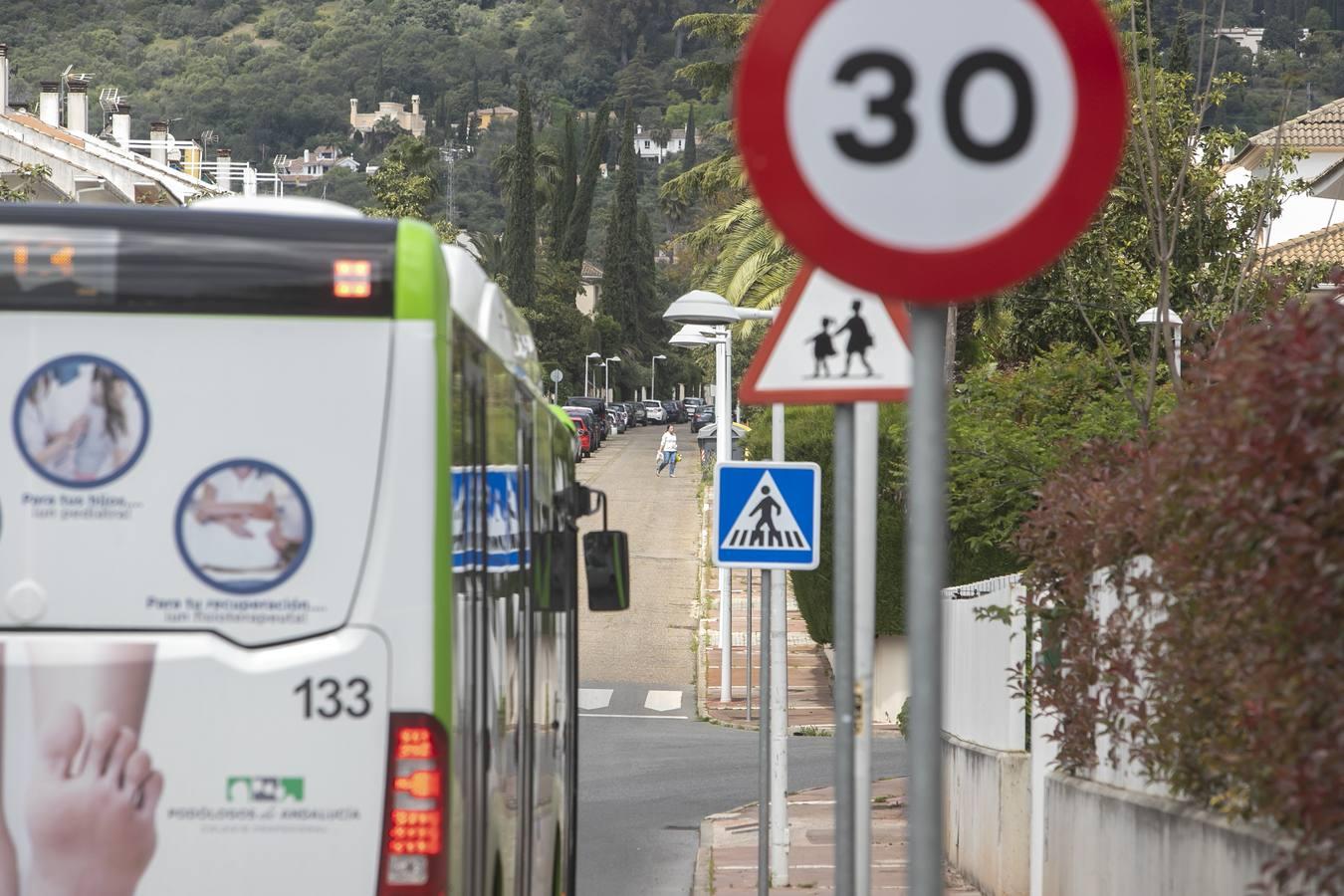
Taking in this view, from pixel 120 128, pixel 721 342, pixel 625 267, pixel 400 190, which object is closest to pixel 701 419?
pixel 400 190

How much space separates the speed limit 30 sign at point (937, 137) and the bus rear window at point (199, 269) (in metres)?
2.11

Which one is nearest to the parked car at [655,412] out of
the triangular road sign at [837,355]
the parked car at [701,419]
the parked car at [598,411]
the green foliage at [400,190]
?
the parked car at [701,419]

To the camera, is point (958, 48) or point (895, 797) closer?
point (958, 48)

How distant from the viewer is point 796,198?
3.31 metres

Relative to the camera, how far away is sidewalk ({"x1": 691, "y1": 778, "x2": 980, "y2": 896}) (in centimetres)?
1508

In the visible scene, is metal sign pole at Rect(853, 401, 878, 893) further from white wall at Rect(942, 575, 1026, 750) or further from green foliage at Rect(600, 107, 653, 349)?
green foliage at Rect(600, 107, 653, 349)

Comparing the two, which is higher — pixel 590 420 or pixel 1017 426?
pixel 590 420

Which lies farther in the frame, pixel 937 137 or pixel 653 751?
pixel 653 751

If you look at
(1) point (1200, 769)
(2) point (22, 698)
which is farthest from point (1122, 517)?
(2) point (22, 698)

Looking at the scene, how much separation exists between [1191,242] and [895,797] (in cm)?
1069

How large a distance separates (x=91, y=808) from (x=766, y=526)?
753cm

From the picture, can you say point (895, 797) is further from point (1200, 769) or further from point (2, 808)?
point (2, 808)

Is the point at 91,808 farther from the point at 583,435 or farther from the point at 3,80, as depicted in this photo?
the point at 3,80

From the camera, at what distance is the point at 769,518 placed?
40.7 feet
